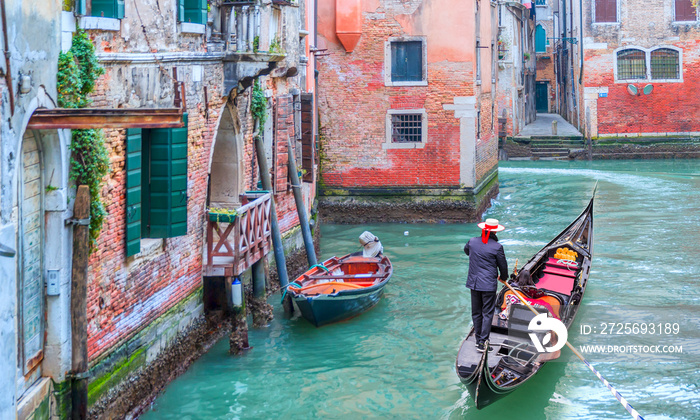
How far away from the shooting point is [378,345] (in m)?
10.0

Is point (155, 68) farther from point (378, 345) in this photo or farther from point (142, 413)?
point (378, 345)

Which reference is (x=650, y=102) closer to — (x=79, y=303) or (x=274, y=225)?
(x=274, y=225)

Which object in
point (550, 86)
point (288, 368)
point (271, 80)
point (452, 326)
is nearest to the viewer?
point (288, 368)

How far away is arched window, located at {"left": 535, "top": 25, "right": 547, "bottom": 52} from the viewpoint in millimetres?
45391

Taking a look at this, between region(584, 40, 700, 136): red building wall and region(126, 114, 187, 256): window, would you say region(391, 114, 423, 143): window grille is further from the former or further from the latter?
region(584, 40, 700, 136): red building wall

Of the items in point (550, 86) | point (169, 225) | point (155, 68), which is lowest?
point (169, 225)

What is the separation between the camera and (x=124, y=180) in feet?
24.2

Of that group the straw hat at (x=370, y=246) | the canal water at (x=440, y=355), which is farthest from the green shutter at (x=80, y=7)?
the straw hat at (x=370, y=246)

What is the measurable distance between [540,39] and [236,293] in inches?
1553

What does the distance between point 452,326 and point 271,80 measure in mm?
4544

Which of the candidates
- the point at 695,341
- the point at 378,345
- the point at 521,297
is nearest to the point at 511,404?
the point at 521,297

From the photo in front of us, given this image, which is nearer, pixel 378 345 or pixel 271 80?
pixel 378 345

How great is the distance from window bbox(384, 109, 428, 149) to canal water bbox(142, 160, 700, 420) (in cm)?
242

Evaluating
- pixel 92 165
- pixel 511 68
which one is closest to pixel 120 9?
pixel 92 165
